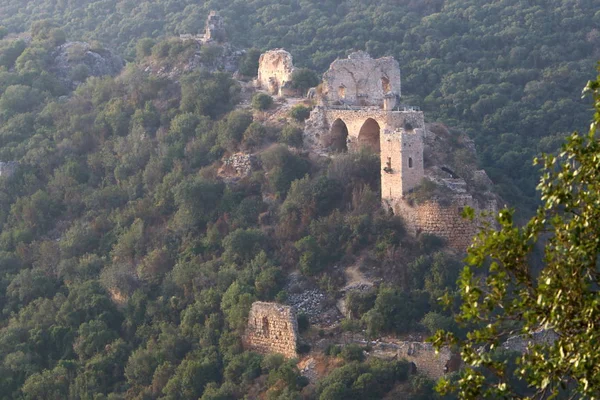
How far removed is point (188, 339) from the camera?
1277 inches

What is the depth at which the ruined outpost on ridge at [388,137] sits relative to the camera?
1277 inches

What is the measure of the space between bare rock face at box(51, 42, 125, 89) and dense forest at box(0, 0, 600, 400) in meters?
0.19

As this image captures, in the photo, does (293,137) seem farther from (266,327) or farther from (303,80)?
(266,327)

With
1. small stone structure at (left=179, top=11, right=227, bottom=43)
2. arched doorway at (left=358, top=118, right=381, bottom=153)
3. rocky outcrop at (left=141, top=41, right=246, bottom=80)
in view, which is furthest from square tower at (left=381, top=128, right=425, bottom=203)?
small stone structure at (left=179, top=11, right=227, bottom=43)

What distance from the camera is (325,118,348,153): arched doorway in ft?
121

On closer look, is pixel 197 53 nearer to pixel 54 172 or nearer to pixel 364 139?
pixel 54 172

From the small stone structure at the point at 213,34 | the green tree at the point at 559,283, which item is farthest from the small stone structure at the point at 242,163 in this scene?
the green tree at the point at 559,283

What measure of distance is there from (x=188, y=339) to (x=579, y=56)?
2542 centimetres

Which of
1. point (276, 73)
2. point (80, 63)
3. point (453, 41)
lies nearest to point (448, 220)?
point (276, 73)

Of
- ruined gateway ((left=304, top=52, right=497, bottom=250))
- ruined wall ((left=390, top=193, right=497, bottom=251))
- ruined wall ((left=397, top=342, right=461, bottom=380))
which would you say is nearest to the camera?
ruined wall ((left=397, top=342, right=461, bottom=380))

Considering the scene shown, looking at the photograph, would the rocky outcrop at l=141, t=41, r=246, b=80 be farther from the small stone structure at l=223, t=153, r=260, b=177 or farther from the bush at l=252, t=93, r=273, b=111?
the small stone structure at l=223, t=153, r=260, b=177

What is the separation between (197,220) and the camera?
1427 inches

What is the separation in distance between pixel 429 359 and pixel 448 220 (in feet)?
14.6

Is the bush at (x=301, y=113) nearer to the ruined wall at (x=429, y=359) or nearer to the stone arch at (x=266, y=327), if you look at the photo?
the stone arch at (x=266, y=327)
